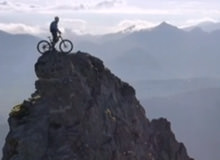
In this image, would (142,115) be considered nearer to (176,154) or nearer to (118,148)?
(176,154)

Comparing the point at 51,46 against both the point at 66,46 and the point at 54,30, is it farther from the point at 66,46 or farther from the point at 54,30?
the point at 66,46

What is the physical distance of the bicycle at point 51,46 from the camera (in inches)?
1996

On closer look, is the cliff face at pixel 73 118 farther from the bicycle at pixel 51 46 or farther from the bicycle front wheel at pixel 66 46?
the bicycle front wheel at pixel 66 46

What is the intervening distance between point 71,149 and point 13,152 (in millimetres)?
4630

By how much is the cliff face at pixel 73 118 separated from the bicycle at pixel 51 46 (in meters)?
1.27

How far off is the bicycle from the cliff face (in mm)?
1267

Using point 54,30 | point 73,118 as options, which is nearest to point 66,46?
point 54,30

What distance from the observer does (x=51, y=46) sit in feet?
166

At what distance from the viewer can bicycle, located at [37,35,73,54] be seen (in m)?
50.7

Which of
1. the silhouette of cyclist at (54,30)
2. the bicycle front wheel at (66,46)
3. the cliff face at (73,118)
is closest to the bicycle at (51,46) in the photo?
the bicycle front wheel at (66,46)

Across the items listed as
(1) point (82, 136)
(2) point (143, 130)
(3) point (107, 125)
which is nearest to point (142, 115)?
(2) point (143, 130)

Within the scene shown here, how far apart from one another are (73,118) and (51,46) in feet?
25.5

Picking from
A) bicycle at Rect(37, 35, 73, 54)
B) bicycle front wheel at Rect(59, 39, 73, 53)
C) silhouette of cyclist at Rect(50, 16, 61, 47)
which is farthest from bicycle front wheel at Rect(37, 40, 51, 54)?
bicycle front wheel at Rect(59, 39, 73, 53)

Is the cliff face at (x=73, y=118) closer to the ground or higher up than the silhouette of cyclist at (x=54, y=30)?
closer to the ground
